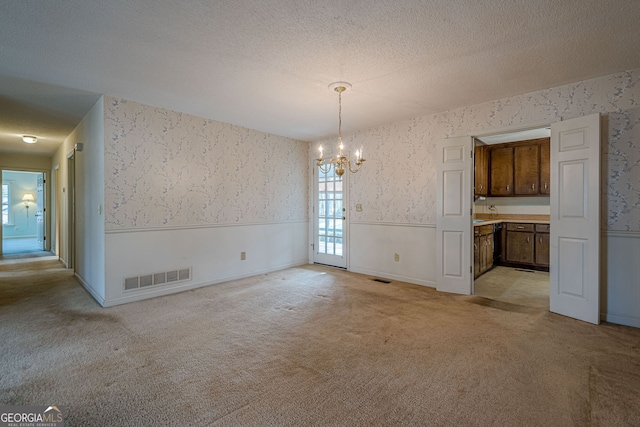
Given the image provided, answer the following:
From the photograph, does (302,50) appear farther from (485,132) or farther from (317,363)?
(485,132)

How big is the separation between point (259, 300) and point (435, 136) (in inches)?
131

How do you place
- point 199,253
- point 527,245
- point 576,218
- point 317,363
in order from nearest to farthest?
point 317,363 < point 576,218 < point 199,253 < point 527,245

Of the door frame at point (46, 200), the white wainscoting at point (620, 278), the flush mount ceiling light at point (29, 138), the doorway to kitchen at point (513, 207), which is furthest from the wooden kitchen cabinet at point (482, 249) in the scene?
the door frame at point (46, 200)

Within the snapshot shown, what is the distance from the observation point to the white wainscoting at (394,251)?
4.45 metres

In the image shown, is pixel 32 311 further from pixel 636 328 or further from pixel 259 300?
pixel 636 328

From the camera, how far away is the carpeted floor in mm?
1756

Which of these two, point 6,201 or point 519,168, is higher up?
point 519,168

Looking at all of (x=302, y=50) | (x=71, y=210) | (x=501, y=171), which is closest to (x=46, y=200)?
(x=71, y=210)

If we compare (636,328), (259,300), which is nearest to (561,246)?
(636,328)

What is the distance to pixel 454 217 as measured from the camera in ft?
13.4

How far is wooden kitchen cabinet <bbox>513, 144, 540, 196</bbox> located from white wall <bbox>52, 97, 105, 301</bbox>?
6.98m

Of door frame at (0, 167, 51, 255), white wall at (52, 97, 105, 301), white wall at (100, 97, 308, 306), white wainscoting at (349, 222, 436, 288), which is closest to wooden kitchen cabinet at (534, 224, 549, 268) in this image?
white wainscoting at (349, 222, 436, 288)

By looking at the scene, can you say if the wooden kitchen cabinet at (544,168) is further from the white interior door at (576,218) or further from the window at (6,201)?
the window at (6,201)

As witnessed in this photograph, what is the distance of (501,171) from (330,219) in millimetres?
3714
